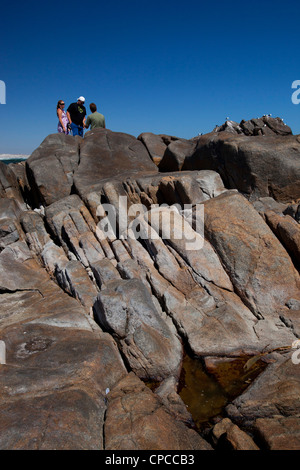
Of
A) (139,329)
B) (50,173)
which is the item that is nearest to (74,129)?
(50,173)

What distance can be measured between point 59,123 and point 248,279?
21311mm

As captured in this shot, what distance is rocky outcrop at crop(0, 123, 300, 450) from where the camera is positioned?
796cm

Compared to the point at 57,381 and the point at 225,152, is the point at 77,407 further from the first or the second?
the point at 225,152

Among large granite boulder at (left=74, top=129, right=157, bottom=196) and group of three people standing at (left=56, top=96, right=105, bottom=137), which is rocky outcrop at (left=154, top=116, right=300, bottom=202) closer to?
large granite boulder at (left=74, top=129, right=157, bottom=196)

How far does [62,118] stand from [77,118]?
125cm

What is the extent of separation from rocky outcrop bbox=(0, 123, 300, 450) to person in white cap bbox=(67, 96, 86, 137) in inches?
164

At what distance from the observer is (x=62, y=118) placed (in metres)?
26.1

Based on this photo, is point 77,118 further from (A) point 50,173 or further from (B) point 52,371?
(B) point 52,371

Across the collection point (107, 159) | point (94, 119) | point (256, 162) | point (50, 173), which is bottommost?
point (50, 173)

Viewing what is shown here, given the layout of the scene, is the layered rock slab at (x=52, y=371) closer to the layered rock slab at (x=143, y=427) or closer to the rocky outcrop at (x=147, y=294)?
the rocky outcrop at (x=147, y=294)

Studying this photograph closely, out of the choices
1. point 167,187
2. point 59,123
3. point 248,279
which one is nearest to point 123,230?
point 167,187

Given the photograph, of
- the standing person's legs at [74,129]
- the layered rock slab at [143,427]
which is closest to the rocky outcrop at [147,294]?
the layered rock slab at [143,427]

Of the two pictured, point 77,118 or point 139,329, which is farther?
point 77,118

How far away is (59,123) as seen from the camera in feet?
87.4
